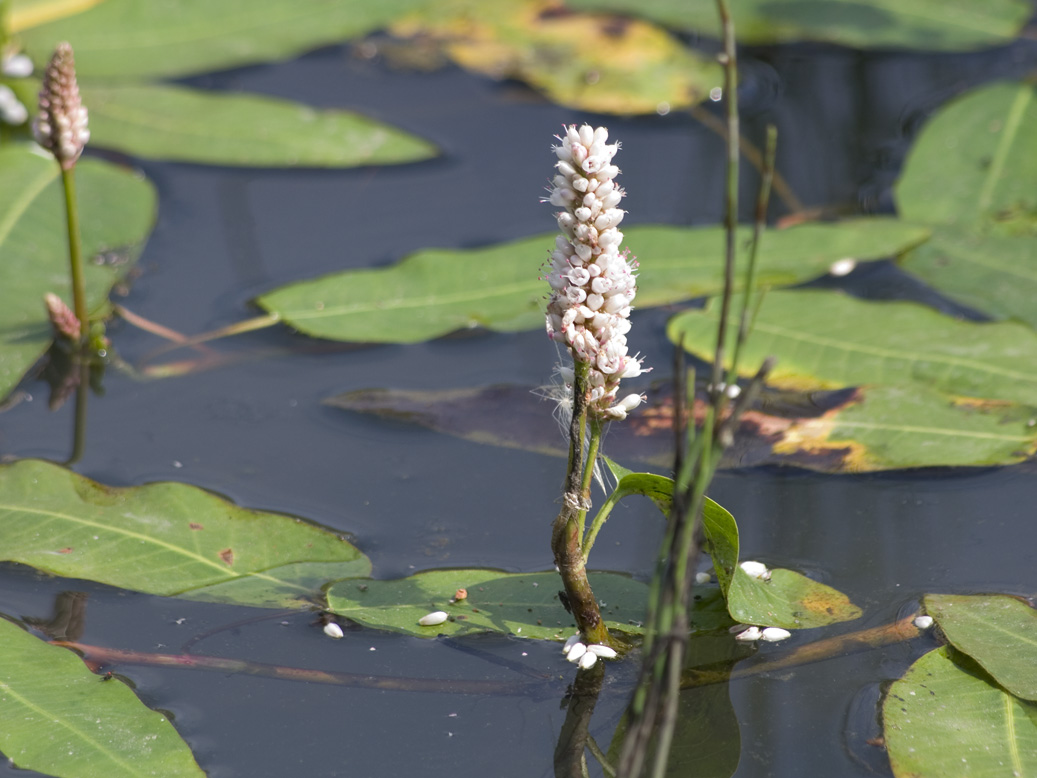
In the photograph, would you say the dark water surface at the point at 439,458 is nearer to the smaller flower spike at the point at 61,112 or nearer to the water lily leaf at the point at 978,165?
the water lily leaf at the point at 978,165

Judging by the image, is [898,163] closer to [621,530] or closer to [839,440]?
[839,440]

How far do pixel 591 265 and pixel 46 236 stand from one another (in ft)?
6.11

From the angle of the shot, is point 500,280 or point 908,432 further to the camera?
point 500,280

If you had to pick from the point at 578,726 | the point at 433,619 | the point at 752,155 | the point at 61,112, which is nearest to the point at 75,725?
the point at 433,619

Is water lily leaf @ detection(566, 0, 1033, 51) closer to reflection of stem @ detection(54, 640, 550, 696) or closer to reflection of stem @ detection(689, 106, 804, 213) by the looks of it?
reflection of stem @ detection(689, 106, 804, 213)

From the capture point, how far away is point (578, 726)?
66.0 inches

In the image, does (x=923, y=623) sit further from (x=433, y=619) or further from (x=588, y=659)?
(x=433, y=619)

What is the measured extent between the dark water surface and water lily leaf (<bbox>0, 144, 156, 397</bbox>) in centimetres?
9

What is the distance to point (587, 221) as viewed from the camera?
4.70 feet

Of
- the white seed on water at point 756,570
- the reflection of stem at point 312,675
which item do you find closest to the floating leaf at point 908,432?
the white seed on water at point 756,570

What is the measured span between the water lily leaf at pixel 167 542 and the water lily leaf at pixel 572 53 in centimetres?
202

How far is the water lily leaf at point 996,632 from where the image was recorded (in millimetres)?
1652

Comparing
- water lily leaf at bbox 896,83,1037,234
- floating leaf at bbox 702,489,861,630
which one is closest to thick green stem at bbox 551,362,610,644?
floating leaf at bbox 702,489,861,630

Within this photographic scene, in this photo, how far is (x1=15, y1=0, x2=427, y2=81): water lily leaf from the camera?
11.9 feet
